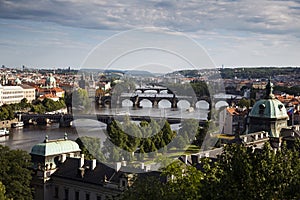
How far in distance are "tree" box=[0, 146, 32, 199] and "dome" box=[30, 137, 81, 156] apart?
106 cm

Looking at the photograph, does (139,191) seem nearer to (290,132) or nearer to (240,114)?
(290,132)

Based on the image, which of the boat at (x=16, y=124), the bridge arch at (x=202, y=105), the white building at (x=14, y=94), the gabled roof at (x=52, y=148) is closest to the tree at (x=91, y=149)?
the gabled roof at (x=52, y=148)

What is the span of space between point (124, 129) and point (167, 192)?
67.0 feet

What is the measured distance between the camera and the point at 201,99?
72.8m

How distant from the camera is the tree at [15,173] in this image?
16531mm

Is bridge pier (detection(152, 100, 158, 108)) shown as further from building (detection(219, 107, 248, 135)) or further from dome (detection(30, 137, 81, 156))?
dome (detection(30, 137, 81, 156))

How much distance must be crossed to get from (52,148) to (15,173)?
2.25m

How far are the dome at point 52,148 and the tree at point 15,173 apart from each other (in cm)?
106

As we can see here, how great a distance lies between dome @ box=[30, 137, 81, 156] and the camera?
738 inches

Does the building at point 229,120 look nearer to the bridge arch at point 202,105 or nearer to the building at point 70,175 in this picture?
the bridge arch at point 202,105

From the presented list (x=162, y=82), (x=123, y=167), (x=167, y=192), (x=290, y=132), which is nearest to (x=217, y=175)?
(x=167, y=192)

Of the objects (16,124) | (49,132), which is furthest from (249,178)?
(16,124)

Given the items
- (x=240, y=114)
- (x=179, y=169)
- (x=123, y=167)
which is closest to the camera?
(x=179, y=169)

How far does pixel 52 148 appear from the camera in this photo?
62.2ft
